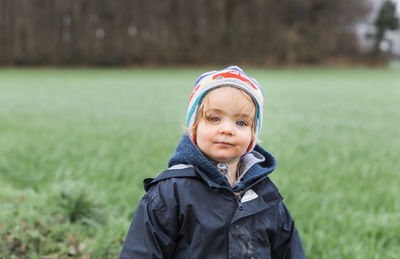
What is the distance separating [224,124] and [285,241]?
0.60 meters

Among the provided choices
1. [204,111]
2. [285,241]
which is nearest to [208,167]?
[204,111]

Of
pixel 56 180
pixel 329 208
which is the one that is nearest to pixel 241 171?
pixel 329 208

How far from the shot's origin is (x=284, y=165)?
4.16m

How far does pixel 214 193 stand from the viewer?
1.63 m

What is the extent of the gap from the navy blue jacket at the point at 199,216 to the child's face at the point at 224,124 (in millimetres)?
66

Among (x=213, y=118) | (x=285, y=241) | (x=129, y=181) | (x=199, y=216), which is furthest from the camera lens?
(x=129, y=181)

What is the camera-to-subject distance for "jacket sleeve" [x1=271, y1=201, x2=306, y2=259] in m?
1.79

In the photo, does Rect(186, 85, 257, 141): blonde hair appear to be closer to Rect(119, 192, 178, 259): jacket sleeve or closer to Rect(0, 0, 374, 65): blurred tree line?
Rect(119, 192, 178, 259): jacket sleeve

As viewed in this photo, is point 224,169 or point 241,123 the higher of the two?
point 241,123

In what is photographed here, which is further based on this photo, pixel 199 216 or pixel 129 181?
pixel 129 181

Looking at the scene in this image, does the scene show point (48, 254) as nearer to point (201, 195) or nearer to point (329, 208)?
point (201, 195)

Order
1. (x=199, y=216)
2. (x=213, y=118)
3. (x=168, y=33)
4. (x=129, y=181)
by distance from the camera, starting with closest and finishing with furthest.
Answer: (x=199, y=216)
(x=213, y=118)
(x=129, y=181)
(x=168, y=33)

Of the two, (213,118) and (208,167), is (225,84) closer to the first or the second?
(213,118)

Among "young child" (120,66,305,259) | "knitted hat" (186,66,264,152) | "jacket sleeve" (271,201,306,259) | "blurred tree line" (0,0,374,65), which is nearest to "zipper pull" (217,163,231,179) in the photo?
"young child" (120,66,305,259)
